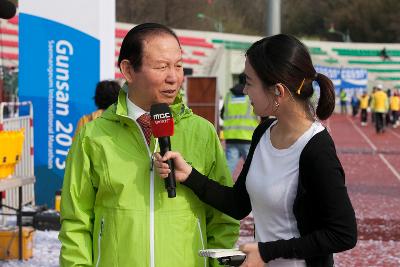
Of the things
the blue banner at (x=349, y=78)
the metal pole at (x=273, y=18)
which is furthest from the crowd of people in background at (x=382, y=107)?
the metal pole at (x=273, y=18)

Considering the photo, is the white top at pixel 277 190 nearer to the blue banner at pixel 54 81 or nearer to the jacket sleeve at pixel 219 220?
the jacket sleeve at pixel 219 220

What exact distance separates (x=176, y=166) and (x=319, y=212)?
23.3 inches

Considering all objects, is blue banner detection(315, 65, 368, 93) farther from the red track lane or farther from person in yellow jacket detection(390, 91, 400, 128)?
the red track lane

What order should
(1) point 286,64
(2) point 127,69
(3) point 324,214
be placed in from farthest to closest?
1. (2) point 127,69
2. (1) point 286,64
3. (3) point 324,214

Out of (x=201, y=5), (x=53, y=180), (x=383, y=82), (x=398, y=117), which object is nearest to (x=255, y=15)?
(x=201, y=5)

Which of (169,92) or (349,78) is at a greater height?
(349,78)

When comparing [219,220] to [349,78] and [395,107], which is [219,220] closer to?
[395,107]

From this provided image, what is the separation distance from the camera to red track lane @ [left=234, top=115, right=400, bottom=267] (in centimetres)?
879

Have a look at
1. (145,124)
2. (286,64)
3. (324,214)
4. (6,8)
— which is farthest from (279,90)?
(6,8)

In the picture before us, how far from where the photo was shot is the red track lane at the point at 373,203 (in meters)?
8.79

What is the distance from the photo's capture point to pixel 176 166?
3.21 meters

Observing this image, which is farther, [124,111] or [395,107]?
[395,107]

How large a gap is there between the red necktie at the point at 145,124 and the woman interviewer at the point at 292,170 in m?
0.18

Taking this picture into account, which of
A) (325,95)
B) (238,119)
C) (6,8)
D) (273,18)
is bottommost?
(238,119)
